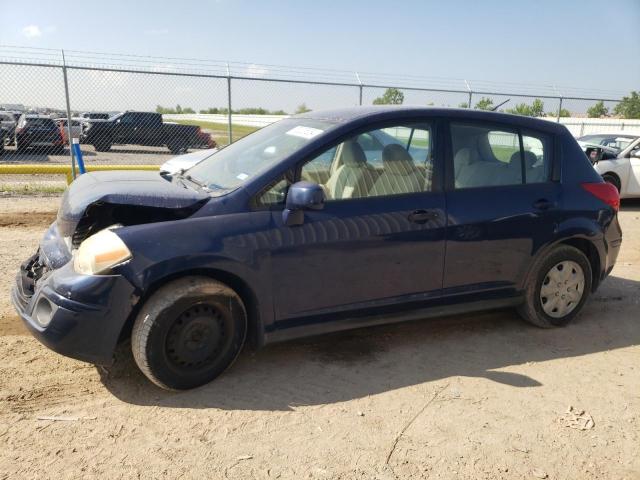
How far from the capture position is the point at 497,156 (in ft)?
13.5

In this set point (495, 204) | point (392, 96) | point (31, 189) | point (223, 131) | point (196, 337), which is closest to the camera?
point (196, 337)

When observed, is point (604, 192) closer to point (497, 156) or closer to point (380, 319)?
point (497, 156)

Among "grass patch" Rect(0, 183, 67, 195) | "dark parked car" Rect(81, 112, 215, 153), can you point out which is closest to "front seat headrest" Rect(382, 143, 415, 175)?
"grass patch" Rect(0, 183, 67, 195)

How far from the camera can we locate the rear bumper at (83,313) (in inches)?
113

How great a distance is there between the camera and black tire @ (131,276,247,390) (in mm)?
3020

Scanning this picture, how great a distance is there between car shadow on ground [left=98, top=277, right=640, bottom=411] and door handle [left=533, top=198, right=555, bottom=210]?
1.04 m

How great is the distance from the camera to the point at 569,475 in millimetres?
2645

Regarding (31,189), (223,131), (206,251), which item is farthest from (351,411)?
(223,131)

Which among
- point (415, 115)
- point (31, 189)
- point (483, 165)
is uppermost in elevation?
point (415, 115)

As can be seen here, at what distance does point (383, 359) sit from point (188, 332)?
4.58 feet

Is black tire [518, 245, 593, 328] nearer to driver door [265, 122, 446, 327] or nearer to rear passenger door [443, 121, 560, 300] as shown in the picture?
rear passenger door [443, 121, 560, 300]

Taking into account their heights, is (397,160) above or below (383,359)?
above

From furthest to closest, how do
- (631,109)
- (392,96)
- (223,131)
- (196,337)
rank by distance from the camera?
1. (631,109)
2. (223,131)
3. (392,96)
4. (196,337)

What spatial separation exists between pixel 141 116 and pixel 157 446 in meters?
17.7
